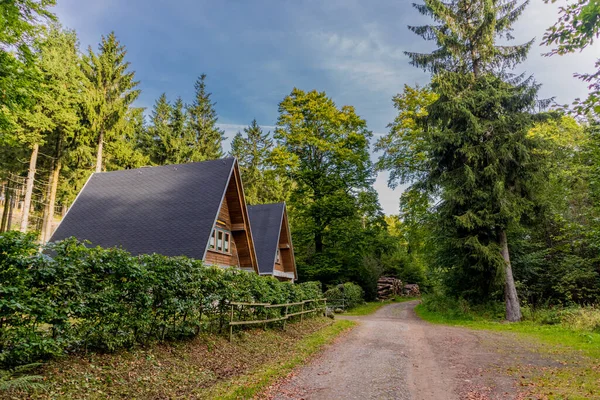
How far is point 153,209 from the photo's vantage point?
709 inches

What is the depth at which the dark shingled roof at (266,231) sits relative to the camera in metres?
24.8

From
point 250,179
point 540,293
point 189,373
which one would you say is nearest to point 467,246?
point 540,293

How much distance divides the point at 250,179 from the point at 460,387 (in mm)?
37319

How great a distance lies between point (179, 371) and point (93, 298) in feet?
7.27

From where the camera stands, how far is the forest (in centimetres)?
1530

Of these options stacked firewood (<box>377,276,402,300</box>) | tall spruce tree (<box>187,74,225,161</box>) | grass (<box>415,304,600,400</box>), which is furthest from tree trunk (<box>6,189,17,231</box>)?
grass (<box>415,304,600,400</box>)

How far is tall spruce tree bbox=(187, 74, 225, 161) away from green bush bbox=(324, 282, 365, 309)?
2174cm

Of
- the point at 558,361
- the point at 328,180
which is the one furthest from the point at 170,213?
the point at 328,180

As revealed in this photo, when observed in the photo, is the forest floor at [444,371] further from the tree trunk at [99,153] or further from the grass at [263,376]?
the tree trunk at [99,153]

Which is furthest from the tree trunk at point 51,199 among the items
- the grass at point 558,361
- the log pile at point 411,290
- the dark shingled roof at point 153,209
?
the log pile at point 411,290

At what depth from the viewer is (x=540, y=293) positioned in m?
20.3

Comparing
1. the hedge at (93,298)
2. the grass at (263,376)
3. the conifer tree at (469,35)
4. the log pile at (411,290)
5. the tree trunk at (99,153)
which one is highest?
the conifer tree at (469,35)

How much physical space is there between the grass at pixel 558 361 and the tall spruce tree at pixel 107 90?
28564 millimetres

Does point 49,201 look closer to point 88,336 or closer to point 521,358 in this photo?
point 88,336
